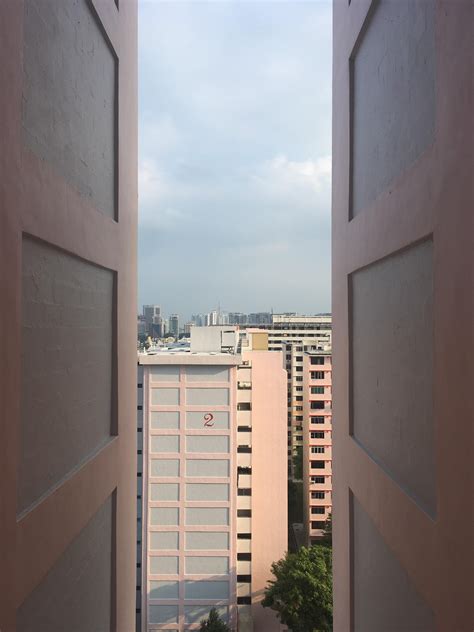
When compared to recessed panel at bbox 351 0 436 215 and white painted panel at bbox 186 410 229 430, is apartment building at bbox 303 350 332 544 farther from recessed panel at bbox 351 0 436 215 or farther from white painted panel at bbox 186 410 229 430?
recessed panel at bbox 351 0 436 215

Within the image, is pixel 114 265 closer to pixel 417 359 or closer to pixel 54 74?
pixel 54 74

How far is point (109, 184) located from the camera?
136 inches

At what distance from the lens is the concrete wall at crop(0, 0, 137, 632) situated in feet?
6.08

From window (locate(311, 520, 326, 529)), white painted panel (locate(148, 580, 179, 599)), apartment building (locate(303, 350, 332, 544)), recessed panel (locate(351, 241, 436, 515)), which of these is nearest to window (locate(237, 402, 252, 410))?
apartment building (locate(303, 350, 332, 544))

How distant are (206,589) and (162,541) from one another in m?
2.12

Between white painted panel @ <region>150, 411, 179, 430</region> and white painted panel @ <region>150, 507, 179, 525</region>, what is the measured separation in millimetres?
2640

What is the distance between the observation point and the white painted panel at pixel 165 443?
15.2 meters

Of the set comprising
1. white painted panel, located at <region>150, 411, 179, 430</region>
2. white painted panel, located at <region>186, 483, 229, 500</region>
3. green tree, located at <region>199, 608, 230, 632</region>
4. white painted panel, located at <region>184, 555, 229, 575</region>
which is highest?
white painted panel, located at <region>150, 411, 179, 430</region>

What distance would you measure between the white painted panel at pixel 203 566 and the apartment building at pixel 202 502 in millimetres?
33

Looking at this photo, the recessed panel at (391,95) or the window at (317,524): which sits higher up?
the recessed panel at (391,95)

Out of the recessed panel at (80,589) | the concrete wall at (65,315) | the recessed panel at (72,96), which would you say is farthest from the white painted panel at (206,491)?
the recessed panel at (72,96)

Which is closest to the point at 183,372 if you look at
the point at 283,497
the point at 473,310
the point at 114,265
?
the point at 283,497

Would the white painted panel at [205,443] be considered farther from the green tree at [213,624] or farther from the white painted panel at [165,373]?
the green tree at [213,624]

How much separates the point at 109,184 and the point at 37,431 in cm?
203
